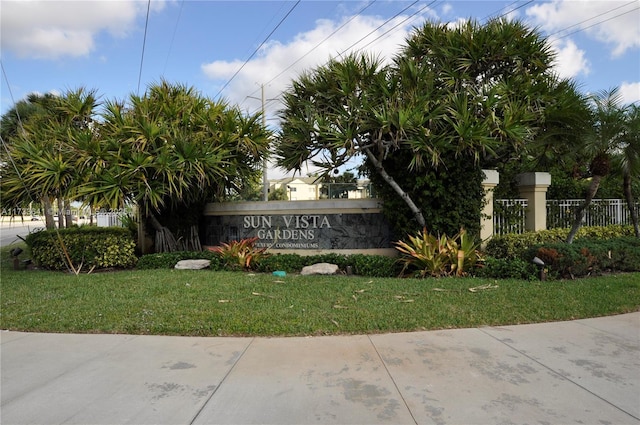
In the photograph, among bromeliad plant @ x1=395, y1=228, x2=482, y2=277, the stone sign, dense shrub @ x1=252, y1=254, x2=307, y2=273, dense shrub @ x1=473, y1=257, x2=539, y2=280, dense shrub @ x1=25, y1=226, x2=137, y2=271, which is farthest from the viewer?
the stone sign

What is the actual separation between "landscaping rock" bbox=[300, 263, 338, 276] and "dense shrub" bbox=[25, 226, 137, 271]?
4966 millimetres

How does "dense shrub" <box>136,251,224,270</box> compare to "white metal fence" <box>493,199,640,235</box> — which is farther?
"white metal fence" <box>493,199,640,235</box>

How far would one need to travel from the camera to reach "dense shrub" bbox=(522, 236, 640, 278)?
8.55m

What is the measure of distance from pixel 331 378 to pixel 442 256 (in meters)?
5.51

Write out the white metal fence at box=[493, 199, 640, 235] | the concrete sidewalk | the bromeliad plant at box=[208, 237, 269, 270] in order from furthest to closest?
the white metal fence at box=[493, 199, 640, 235] → the bromeliad plant at box=[208, 237, 269, 270] → the concrete sidewalk

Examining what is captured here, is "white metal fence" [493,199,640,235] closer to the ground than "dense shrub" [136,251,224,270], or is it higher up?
higher up

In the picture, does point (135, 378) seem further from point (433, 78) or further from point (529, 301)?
point (433, 78)

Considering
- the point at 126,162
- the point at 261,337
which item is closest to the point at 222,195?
the point at 126,162

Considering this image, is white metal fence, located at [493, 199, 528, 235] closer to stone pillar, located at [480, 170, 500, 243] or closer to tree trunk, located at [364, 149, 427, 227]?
stone pillar, located at [480, 170, 500, 243]

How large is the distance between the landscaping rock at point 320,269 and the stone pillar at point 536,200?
19.9ft

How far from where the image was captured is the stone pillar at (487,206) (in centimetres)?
1070

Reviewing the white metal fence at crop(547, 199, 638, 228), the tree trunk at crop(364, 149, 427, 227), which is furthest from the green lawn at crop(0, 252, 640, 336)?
the white metal fence at crop(547, 199, 638, 228)

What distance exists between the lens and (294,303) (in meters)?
6.75

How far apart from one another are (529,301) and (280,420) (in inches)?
195
